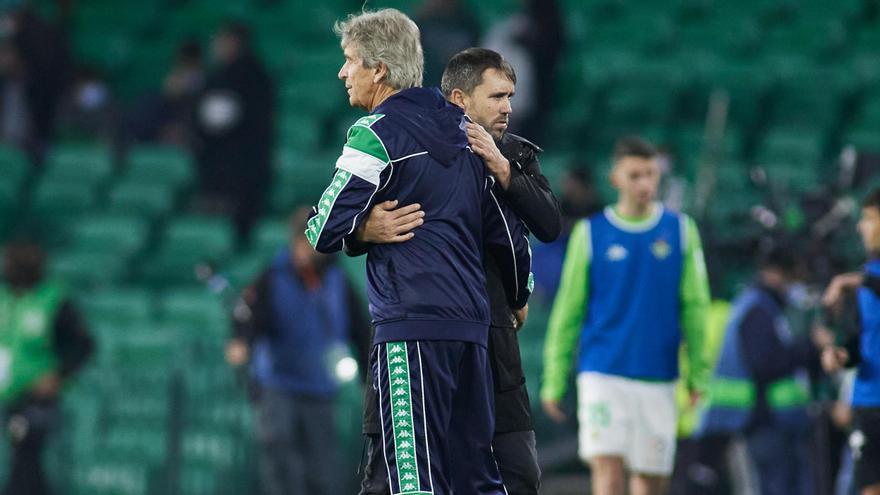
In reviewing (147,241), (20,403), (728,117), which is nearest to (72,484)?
(20,403)

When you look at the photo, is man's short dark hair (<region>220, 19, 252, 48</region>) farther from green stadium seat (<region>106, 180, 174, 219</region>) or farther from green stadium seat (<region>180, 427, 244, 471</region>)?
green stadium seat (<region>180, 427, 244, 471</region>)

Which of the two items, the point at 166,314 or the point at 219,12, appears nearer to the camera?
the point at 166,314

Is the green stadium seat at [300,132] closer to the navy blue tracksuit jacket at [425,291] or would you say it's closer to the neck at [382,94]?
the neck at [382,94]

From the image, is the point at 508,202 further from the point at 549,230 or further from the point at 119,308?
the point at 119,308

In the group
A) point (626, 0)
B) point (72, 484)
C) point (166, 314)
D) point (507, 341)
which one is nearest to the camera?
point (507, 341)

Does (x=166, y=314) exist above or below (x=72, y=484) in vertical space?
above

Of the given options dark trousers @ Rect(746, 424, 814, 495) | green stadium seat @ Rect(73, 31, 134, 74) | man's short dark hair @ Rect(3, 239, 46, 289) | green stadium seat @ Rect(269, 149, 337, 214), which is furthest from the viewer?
green stadium seat @ Rect(73, 31, 134, 74)

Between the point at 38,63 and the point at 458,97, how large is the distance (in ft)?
38.7

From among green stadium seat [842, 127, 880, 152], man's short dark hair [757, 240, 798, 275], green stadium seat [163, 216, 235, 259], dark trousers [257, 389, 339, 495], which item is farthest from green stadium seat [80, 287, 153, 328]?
green stadium seat [842, 127, 880, 152]

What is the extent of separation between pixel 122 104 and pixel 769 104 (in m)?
7.03

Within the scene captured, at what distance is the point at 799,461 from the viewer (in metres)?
12.4

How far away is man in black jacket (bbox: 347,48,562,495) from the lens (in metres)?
6.31

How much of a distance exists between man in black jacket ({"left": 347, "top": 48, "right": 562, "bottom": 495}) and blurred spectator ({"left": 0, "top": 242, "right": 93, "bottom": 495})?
21.4 feet

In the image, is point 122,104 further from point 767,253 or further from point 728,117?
point 767,253
